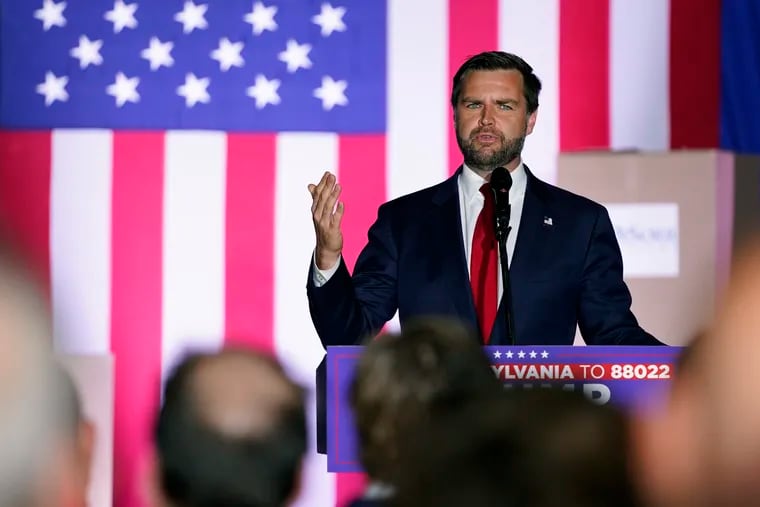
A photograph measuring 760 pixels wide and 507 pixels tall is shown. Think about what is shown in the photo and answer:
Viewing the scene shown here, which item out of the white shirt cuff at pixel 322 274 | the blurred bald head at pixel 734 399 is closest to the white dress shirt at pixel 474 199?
the white shirt cuff at pixel 322 274

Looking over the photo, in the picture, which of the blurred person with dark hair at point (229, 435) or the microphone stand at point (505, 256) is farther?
the microphone stand at point (505, 256)

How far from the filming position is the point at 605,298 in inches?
128

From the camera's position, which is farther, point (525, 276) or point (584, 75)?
point (584, 75)

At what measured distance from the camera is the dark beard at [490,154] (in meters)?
3.49

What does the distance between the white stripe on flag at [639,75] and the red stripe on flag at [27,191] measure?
2.31m

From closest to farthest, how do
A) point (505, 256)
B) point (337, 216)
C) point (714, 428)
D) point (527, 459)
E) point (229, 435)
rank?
point (527, 459), point (229, 435), point (714, 428), point (505, 256), point (337, 216)

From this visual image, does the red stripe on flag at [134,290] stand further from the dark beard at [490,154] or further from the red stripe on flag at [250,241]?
the dark beard at [490,154]

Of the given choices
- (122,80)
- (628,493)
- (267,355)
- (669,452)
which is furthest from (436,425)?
(122,80)

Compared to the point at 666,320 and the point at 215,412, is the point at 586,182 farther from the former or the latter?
the point at 215,412

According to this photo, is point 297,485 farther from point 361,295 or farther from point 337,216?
point 361,295

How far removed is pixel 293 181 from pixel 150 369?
960 millimetres

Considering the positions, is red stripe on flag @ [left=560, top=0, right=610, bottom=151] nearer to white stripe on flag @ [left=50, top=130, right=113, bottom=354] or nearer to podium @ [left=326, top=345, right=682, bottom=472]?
white stripe on flag @ [left=50, top=130, right=113, bottom=354]

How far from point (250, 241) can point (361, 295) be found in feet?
7.11

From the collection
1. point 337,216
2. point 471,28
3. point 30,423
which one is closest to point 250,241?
point 471,28
